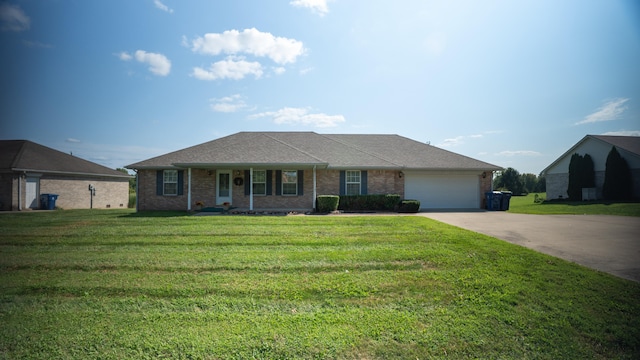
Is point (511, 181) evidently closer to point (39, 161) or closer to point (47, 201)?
point (47, 201)

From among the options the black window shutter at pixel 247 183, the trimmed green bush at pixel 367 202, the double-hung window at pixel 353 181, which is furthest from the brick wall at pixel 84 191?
the double-hung window at pixel 353 181

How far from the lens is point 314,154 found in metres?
16.8

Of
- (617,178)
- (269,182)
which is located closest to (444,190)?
(269,182)

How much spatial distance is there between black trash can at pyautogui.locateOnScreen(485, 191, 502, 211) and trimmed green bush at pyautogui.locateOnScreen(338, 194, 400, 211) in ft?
20.1

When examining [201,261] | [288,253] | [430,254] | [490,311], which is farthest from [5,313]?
[430,254]

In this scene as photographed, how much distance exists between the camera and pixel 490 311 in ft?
11.6

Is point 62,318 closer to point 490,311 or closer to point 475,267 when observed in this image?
point 490,311

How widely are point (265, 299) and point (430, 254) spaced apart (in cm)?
401

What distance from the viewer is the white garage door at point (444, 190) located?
16.4 metres

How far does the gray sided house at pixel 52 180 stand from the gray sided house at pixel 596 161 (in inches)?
1607

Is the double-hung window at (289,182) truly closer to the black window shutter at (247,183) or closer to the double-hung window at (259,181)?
the double-hung window at (259,181)

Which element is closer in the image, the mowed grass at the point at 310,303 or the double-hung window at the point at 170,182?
the mowed grass at the point at 310,303

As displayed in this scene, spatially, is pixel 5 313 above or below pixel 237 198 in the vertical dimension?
below

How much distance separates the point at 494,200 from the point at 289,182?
12.6 metres
